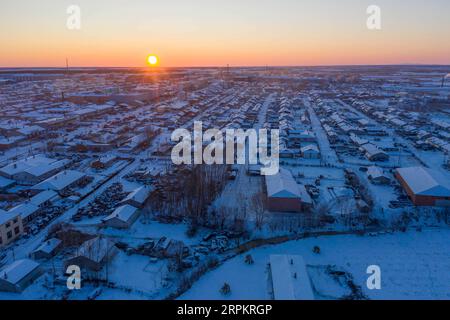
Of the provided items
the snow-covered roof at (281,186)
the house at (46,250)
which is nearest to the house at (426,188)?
the snow-covered roof at (281,186)

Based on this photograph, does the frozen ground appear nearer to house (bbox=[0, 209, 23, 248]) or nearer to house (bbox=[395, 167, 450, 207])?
house (bbox=[395, 167, 450, 207])

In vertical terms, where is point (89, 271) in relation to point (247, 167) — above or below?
below

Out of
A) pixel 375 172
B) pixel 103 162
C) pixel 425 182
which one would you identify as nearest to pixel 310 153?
pixel 375 172

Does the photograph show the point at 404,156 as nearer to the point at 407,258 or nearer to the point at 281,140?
the point at 281,140

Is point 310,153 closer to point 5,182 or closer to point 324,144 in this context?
point 324,144

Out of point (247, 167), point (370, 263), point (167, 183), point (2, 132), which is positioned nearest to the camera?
point (370, 263)
